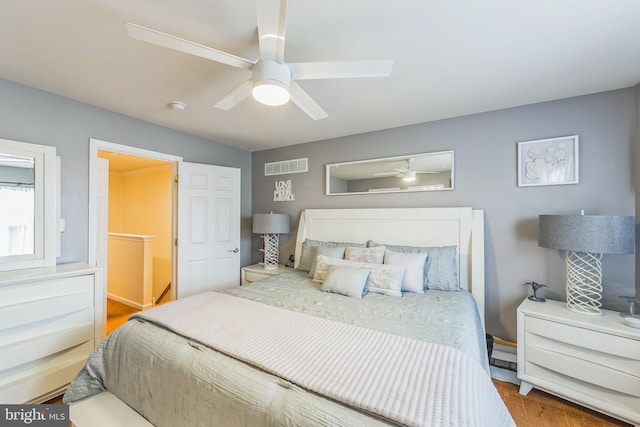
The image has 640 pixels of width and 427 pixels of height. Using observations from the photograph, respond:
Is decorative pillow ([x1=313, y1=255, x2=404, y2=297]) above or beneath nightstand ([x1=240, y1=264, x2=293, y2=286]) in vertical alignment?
above

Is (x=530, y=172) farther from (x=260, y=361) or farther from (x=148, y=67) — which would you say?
(x=148, y=67)

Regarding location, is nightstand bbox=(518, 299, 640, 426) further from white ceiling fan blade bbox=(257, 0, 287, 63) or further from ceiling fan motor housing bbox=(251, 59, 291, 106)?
white ceiling fan blade bbox=(257, 0, 287, 63)

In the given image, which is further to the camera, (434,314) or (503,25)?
(434,314)

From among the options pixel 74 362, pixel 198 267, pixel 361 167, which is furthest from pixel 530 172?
pixel 74 362

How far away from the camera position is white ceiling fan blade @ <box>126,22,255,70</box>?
1.09 meters

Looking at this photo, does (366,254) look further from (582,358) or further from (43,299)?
(43,299)

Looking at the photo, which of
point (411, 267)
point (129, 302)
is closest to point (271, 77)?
point (411, 267)

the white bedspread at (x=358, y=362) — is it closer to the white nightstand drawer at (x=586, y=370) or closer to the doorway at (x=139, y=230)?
the white nightstand drawer at (x=586, y=370)

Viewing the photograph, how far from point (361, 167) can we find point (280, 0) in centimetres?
237

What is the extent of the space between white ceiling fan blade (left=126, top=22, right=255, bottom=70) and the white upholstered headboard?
2.12 meters

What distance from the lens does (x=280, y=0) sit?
1.00 meters

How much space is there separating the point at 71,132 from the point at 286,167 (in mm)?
2287

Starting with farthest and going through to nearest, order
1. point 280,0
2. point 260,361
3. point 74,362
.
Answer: point 74,362, point 260,361, point 280,0

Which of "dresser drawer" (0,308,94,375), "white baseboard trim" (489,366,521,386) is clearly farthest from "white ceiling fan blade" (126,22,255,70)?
"white baseboard trim" (489,366,521,386)
